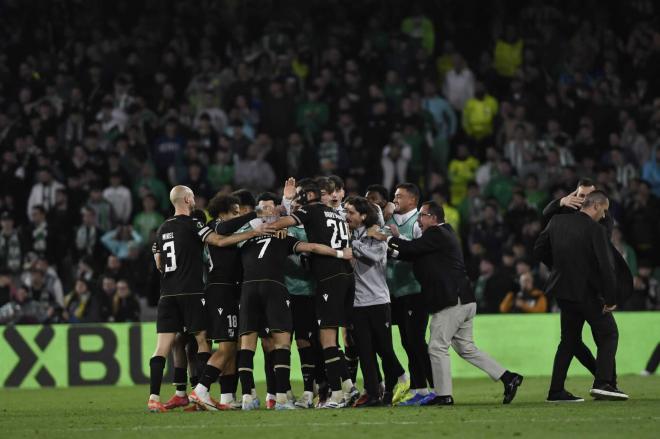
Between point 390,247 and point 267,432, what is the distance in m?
3.38

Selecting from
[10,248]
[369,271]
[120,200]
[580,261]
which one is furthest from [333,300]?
[120,200]

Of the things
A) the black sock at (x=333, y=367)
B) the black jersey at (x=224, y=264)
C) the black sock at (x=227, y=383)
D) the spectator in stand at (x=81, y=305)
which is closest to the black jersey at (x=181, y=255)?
the black jersey at (x=224, y=264)

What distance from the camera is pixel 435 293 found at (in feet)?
43.1

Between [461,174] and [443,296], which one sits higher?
[461,174]

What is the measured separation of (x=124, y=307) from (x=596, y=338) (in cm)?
865

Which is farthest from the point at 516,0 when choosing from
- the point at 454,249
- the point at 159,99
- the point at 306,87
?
the point at 454,249

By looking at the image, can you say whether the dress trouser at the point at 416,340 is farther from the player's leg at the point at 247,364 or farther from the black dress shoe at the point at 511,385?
the player's leg at the point at 247,364

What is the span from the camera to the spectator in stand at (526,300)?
Result: 1959cm

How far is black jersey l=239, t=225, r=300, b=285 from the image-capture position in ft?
42.2

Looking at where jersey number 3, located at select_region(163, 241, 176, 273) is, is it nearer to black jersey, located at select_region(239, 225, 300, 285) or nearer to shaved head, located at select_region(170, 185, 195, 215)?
shaved head, located at select_region(170, 185, 195, 215)

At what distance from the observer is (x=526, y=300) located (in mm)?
19656

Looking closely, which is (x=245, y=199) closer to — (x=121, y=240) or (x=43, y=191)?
(x=121, y=240)

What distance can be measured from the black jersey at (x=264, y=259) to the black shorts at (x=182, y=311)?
0.63 meters

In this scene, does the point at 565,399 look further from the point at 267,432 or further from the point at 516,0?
the point at 516,0
